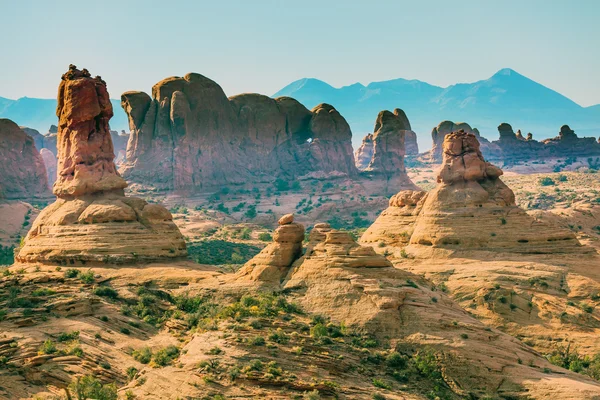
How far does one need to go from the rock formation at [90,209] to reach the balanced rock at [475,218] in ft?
62.2

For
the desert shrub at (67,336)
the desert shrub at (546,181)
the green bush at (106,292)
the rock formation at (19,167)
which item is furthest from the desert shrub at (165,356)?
the desert shrub at (546,181)

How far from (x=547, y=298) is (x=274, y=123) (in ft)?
343

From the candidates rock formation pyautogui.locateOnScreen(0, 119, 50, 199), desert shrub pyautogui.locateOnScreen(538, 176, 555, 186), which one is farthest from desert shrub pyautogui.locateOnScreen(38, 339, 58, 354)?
desert shrub pyautogui.locateOnScreen(538, 176, 555, 186)

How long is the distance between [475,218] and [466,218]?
64 centimetres

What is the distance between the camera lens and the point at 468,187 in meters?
78.9

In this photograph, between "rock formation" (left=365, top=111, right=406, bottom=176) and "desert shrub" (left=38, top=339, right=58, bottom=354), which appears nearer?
"desert shrub" (left=38, top=339, right=58, bottom=354)

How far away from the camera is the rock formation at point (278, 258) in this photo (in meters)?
55.5

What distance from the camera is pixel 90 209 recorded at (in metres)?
68.3

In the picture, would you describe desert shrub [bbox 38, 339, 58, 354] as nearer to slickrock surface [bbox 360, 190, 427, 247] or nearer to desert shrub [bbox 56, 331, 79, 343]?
desert shrub [bbox 56, 331, 79, 343]

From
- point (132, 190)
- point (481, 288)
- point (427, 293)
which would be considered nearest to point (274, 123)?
point (132, 190)

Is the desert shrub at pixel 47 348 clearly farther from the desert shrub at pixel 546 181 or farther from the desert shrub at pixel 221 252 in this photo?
the desert shrub at pixel 546 181

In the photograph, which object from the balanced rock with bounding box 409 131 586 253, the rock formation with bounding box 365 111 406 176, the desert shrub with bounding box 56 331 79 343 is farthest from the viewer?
the rock formation with bounding box 365 111 406 176

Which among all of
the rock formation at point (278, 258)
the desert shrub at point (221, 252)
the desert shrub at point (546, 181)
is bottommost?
the desert shrub at point (221, 252)

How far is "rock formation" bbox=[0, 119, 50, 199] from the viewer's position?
147125 millimetres
